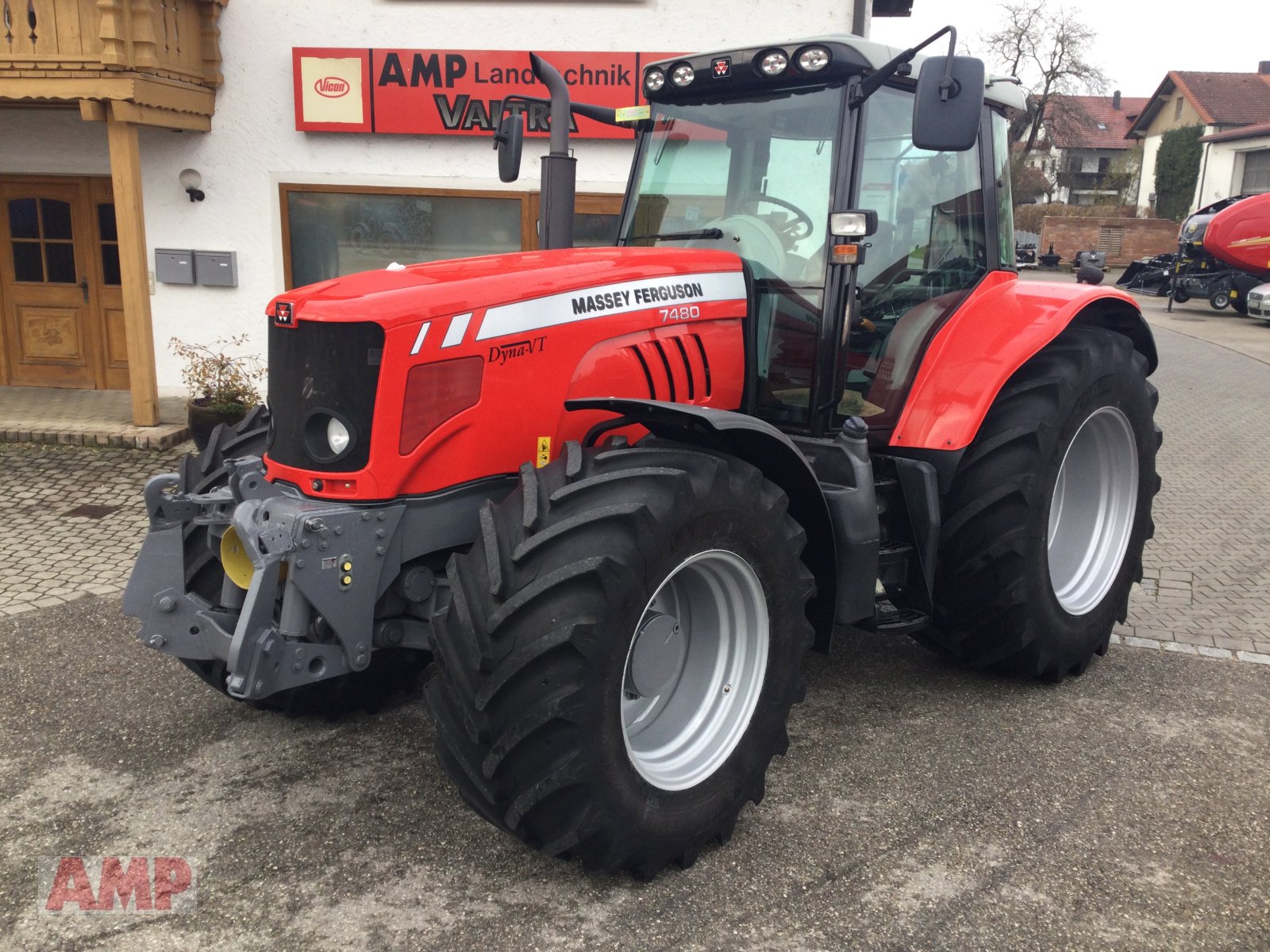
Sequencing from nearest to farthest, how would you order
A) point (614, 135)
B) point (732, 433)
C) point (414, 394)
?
point (414, 394), point (732, 433), point (614, 135)

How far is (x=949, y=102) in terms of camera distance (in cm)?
321

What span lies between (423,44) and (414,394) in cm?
714

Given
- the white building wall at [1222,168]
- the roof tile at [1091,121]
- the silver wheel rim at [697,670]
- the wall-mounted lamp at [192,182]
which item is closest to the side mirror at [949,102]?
the silver wheel rim at [697,670]

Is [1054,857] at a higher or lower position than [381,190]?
lower

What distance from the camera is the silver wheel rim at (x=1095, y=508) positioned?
4.60 metres

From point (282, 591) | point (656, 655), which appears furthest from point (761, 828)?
point (282, 591)

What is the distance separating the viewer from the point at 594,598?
2.69m

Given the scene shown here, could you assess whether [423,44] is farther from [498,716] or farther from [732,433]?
[498,716]

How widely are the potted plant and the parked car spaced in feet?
59.4

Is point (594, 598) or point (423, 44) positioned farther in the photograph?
point (423, 44)

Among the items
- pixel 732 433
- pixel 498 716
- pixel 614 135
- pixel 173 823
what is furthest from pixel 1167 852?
pixel 614 135

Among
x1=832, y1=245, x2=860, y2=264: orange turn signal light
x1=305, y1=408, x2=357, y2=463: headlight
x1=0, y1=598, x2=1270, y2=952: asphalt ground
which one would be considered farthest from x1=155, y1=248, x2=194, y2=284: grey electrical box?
x1=832, y1=245, x2=860, y2=264: orange turn signal light

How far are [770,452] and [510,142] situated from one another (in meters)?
1.92

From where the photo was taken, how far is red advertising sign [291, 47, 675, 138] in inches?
356
